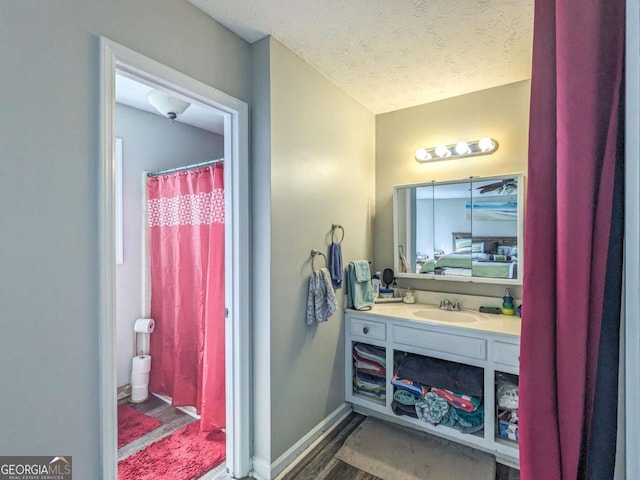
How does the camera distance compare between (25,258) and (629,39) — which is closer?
(629,39)

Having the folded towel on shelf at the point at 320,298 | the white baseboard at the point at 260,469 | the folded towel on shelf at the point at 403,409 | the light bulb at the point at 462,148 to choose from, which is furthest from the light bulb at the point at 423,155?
the white baseboard at the point at 260,469

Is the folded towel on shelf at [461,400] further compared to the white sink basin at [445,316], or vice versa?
the white sink basin at [445,316]

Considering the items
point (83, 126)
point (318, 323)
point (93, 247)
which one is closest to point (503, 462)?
point (318, 323)

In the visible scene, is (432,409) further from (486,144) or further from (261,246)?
(486,144)

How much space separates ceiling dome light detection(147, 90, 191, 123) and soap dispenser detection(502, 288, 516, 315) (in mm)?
2591

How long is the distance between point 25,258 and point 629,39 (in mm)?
1561

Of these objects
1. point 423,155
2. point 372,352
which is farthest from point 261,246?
point 423,155

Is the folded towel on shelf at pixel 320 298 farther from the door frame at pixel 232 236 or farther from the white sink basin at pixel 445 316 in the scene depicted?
the white sink basin at pixel 445 316

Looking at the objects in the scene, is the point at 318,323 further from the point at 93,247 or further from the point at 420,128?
the point at 420,128

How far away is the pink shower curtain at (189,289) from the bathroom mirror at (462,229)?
1456mm

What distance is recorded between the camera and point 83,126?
1.14 m

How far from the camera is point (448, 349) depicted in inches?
78.2

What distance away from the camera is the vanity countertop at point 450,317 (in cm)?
193

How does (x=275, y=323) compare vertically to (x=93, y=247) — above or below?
below
